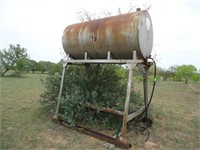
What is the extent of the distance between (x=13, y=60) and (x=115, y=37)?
59.7ft

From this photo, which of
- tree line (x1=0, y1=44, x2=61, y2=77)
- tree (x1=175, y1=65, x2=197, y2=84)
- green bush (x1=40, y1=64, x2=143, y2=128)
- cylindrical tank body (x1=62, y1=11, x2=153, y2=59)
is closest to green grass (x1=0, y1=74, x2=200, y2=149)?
green bush (x1=40, y1=64, x2=143, y2=128)

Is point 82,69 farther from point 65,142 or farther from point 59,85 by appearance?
point 65,142

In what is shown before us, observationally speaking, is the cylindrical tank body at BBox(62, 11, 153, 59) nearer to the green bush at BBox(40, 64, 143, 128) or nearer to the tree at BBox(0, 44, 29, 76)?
the green bush at BBox(40, 64, 143, 128)

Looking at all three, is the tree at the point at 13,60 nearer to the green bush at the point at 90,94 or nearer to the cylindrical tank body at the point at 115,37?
the green bush at the point at 90,94

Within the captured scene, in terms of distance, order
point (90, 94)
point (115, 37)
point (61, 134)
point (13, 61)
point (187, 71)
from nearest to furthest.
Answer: point (115, 37) → point (61, 134) → point (90, 94) → point (187, 71) → point (13, 61)

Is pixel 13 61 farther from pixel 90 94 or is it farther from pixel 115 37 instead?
pixel 115 37

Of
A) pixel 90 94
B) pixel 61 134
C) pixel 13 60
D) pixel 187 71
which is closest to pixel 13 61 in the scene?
pixel 13 60

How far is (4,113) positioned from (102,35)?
3.36 metres

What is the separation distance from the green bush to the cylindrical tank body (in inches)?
30.1

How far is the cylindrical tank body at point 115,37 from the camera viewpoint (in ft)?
11.3

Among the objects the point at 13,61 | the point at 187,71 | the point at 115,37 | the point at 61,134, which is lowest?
the point at 61,134

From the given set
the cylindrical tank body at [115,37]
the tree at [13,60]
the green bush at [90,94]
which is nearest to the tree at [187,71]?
the green bush at [90,94]

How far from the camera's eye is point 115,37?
3.60 metres

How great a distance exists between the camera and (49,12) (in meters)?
7.95
